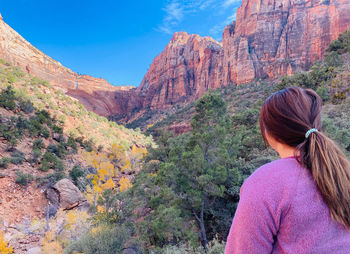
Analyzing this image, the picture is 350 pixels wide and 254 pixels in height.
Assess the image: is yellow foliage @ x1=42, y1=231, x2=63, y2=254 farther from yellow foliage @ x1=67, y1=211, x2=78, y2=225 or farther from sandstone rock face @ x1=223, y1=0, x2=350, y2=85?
sandstone rock face @ x1=223, y1=0, x2=350, y2=85

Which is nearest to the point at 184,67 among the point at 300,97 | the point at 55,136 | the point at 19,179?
the point at 55,136

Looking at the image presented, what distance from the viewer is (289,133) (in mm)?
863

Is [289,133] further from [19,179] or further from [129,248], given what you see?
[19,179]

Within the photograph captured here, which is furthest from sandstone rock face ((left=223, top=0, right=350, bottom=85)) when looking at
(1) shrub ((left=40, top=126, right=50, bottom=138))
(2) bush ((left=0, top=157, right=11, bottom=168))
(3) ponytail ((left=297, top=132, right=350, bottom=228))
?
(3) ponytail ((left=297, top=132, right=350, bottom=228))

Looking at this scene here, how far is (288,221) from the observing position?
2.32 ft

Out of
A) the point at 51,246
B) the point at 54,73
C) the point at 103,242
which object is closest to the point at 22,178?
the point at 51,246

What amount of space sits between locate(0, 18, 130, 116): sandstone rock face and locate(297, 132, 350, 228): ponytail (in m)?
39.7

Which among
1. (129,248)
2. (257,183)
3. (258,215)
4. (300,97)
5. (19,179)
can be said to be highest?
(300,97)

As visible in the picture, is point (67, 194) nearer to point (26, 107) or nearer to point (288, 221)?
point (26, 107)

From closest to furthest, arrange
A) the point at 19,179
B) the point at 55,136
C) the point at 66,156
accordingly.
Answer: the point at 19,179, the point at 66,156, the point at 55,136

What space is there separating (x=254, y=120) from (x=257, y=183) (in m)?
14.3

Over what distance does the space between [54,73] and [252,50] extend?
151 ft

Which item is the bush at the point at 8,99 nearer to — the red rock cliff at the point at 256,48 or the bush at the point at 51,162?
the bush at the point at 51,162

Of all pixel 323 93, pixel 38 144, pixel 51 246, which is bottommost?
pixel 51 246
